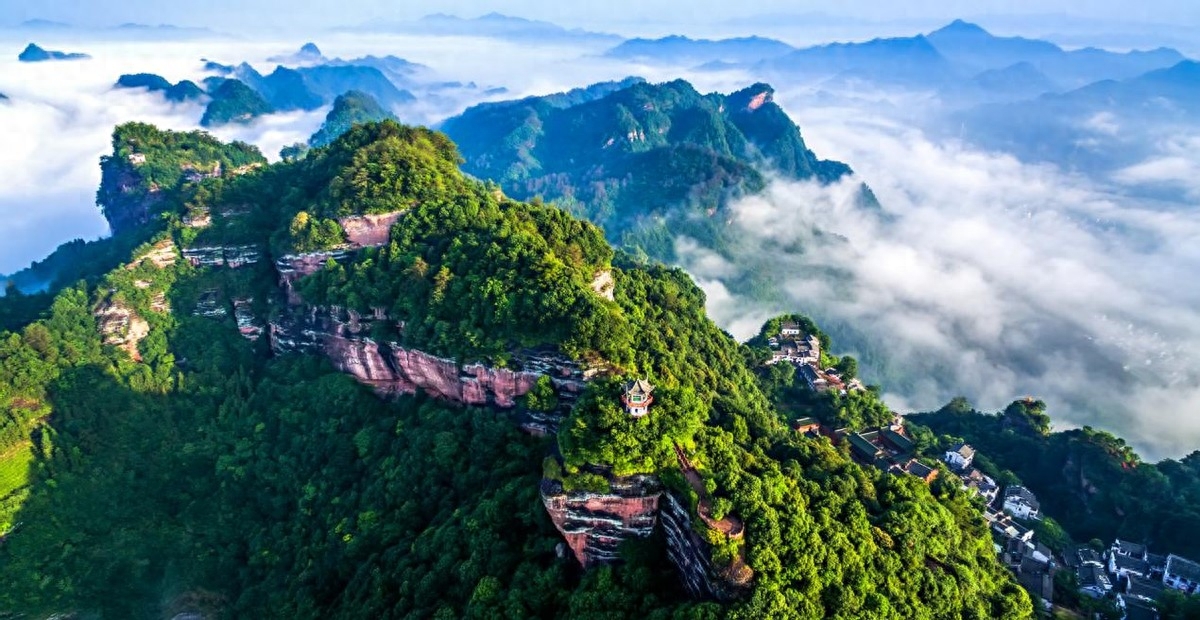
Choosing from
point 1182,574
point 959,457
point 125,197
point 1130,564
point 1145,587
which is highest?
point 1182,574

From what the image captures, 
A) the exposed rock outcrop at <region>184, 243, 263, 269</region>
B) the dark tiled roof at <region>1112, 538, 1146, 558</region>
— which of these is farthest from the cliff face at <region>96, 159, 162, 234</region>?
the dark tiled roof at <region>1112, 538, 1146, 558</region>

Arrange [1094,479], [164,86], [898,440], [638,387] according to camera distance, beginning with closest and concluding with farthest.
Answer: [638,387] → [898,440] → [1094,479] → [164,86]

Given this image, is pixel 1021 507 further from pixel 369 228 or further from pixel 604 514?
pixel 369 228

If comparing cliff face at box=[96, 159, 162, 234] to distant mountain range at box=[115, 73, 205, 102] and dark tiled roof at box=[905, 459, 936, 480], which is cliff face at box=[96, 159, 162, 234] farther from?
distant mountain range at box=[115, 73, 205, 102]

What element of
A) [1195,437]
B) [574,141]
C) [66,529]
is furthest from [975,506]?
Answer: [574,141]

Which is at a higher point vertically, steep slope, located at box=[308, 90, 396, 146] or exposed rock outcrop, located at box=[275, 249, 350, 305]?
exposed rock outcrop, located at box=[275, 249, 350, 305]

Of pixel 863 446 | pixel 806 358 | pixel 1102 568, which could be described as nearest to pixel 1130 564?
pixel 1102 568
